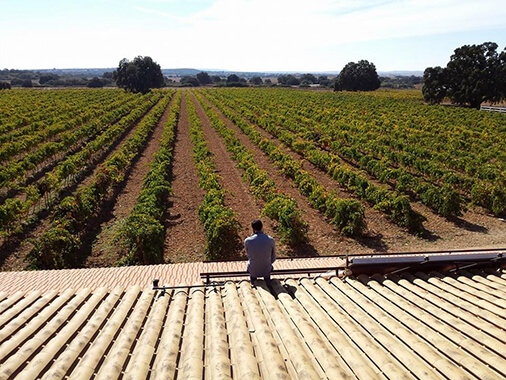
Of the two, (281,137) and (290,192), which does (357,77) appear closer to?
(281,137)

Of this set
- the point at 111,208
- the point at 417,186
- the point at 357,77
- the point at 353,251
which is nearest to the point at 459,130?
the point at 417,186

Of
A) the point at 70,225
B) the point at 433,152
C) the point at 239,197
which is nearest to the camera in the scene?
the point at 70,225

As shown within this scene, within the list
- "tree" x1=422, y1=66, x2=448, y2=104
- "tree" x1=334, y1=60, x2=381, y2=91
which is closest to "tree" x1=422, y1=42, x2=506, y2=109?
"tree" x1=422, y1=66, x2=448, y2=104

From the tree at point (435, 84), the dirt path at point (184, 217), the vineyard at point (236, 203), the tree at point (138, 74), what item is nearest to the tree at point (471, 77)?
the tree at point (435, 84)

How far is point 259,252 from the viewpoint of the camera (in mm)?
5891

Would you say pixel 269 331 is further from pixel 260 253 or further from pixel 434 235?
pixel 434 235

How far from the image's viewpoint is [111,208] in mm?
15797

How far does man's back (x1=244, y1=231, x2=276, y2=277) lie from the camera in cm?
584

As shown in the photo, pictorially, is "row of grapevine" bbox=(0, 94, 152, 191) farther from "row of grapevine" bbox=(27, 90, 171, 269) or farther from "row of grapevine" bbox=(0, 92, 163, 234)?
"row of grapevine" bbox=(27, 90, 171, 269)

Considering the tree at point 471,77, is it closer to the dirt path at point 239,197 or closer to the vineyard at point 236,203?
the vineyard at point 236,203

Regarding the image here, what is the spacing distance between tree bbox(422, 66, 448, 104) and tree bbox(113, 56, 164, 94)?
6084 cm

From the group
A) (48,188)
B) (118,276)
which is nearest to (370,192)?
(118,276)

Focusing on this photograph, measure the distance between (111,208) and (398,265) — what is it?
42.5 feet

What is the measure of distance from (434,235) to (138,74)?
84631 millimetres
